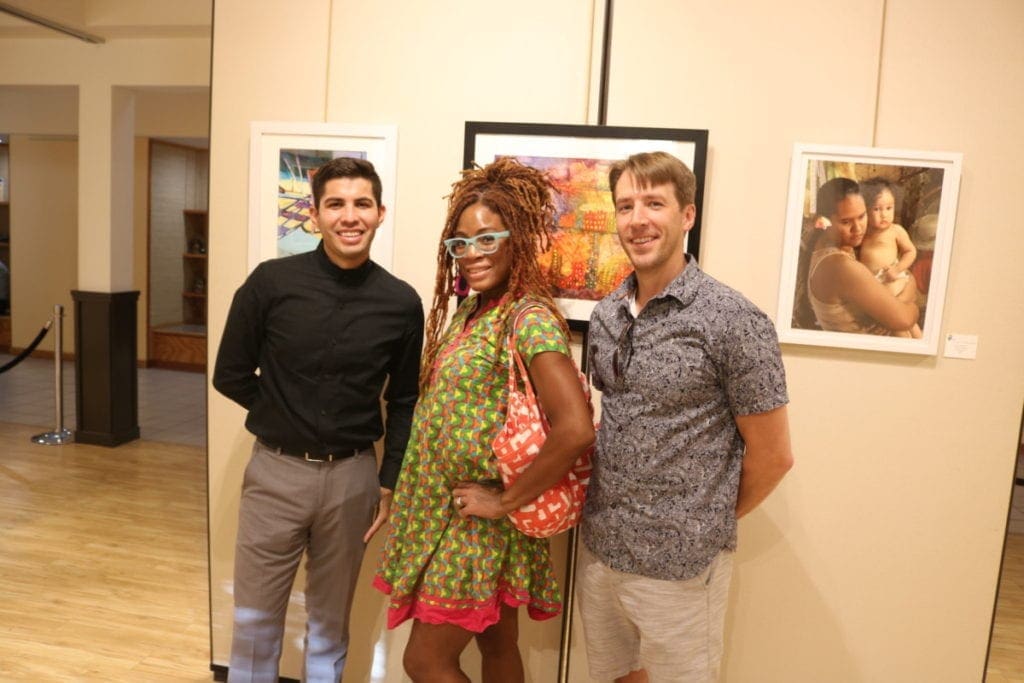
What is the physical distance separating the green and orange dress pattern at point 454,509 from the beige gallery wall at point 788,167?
2.33 ft

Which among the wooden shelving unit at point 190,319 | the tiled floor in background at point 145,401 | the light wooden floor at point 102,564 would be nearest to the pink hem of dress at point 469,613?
the light wooden floor at point 102,564

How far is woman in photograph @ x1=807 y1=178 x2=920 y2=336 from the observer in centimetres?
221

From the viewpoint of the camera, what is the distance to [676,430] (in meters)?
1.62

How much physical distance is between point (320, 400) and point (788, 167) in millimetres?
1554

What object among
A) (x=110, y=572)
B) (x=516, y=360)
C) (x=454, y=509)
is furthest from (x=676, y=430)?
(x=110, y=572)


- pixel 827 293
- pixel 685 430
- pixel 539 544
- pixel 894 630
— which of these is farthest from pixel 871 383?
pixel 539 544

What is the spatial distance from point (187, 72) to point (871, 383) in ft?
15.6

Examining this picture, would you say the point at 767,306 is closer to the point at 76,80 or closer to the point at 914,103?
the point at 914,103

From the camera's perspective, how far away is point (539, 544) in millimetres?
1895

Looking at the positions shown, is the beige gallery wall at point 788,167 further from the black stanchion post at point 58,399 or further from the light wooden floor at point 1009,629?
the black stanchion post at point 58,399

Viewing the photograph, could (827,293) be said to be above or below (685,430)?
above

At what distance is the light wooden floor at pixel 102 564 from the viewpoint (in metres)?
2.76

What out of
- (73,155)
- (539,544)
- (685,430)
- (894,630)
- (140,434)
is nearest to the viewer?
(685,430)

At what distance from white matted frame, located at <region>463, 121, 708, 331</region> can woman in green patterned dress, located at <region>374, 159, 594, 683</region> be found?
39cm
